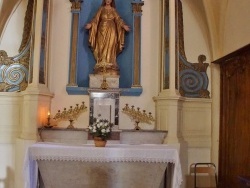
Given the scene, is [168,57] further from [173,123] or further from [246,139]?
[246,139]

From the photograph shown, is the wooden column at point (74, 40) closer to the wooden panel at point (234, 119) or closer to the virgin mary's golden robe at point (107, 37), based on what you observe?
the virgin mary's golden robe at point (107, 37)

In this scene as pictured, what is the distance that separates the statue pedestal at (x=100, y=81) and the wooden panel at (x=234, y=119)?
7.18 ft

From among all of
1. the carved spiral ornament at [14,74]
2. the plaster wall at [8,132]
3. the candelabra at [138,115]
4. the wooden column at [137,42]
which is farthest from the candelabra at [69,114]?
the wooden column at [137,42]

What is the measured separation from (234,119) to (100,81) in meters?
2.68

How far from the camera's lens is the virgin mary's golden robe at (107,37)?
665cm

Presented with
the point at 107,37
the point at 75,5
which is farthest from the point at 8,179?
the point at 75,5

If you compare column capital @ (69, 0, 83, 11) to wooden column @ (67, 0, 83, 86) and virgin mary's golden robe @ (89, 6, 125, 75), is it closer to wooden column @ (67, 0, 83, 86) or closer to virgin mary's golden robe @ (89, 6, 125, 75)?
wooden column @ (67, 0, 83, 86)

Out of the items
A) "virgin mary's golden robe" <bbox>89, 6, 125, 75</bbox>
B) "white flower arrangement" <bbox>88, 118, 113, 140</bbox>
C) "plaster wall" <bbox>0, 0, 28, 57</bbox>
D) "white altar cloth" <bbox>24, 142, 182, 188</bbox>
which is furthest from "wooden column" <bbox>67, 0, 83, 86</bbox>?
"white altar cloth" <bbox>24, 142, 182, 188</bbox>

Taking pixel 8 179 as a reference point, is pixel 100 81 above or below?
above

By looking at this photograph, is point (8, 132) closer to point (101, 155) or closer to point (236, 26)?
point (101, 155)

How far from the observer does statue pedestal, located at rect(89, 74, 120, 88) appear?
6551mm

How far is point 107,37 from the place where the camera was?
671 cm

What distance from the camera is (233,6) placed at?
631cm

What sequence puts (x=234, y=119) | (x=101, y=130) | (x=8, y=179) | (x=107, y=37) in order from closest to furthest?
1. (x=101, y=130)
2. (x=234, y=119)
3. (x=8, y=179)
4. (x=107, y=37)
